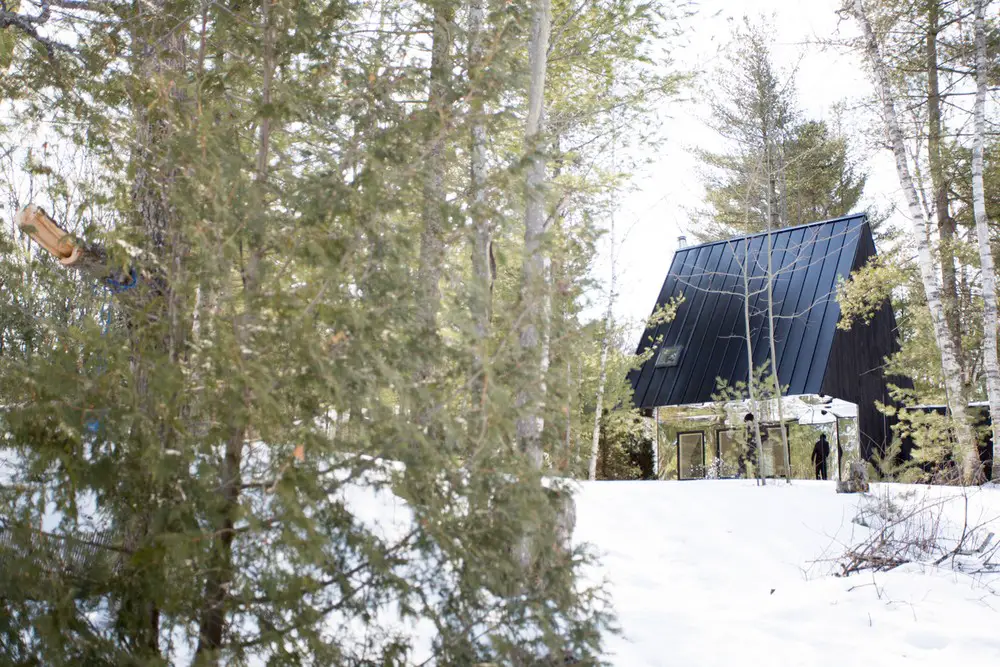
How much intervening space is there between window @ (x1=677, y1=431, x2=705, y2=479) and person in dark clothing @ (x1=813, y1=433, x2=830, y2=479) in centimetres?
208

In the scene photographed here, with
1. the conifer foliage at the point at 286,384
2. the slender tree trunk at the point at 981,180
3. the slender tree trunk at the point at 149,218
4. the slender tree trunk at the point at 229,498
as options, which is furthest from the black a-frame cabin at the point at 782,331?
the slender tree trunk at the point at 229,498

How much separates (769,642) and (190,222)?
14.2 feet

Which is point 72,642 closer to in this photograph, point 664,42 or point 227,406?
point 227,406

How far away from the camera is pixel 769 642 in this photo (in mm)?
5238

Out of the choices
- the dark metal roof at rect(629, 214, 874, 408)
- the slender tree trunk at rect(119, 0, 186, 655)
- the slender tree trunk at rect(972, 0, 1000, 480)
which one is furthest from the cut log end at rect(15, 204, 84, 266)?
the dark metal roof at rect(629, 214, 874, 408)

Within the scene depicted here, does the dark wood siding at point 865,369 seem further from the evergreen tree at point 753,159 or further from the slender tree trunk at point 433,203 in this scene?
the slender tree trunk at point 433,203

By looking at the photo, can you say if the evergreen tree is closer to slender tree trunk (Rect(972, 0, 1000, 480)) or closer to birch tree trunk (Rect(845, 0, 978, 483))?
slender tree trunk (Rect(972, 0, 1000, 480))

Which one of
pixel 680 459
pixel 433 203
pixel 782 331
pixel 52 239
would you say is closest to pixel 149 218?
pixel 52 239

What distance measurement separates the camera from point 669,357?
16922 mm

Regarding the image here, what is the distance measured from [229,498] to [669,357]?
1476cm

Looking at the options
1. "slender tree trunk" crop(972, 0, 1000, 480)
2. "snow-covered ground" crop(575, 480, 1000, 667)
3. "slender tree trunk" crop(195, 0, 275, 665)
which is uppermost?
"slender tree trunk" crop(972, 0, 1000, 480)

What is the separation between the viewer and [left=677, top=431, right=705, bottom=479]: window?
53.4 ft

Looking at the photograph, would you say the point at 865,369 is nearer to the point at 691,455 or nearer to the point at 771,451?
the point at 771,451

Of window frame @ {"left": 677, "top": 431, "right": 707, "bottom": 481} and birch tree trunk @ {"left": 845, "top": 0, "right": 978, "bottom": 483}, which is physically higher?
birch tree trunk @ {"left": 845, "top": 0, "right": 978, "bottom": 483}
